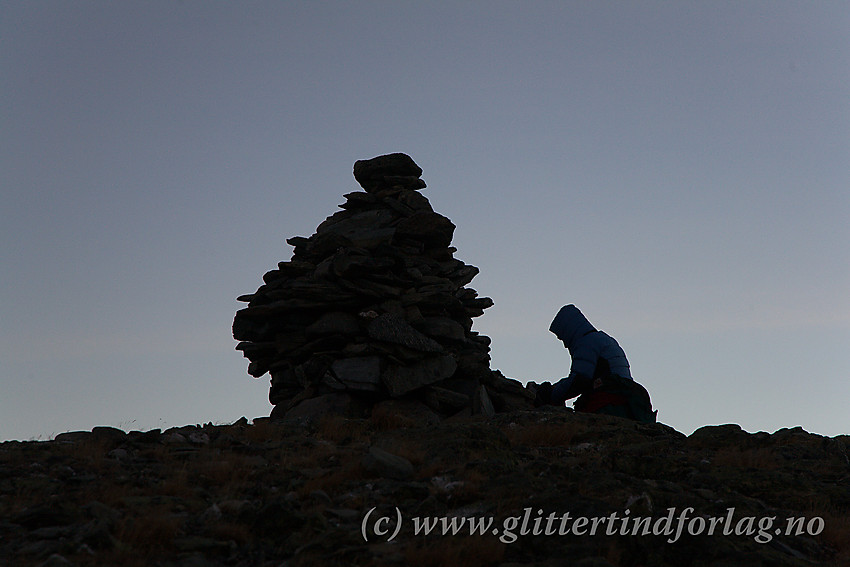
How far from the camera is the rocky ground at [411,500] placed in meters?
7.11

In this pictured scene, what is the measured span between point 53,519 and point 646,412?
44.4 feet

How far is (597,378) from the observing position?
1841cm

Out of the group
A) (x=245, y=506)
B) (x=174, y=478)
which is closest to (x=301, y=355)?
(x=174, y=478)

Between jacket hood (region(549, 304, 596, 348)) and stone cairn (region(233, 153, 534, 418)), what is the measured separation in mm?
1872

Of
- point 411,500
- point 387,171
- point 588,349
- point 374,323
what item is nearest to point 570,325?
point 588,349

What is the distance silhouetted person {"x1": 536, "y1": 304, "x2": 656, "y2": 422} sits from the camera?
58.6ft

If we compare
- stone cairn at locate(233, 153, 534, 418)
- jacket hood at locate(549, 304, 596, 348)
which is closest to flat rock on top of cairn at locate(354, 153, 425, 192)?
stone cairn at locate(233, 153, 534, 418)

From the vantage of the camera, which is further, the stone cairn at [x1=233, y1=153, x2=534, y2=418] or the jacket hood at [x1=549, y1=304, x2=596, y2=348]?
the jacket hood at [x1=549, y1=304, x2=596, y2=348]

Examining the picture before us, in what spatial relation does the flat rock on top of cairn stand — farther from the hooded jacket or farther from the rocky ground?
the rocky ground

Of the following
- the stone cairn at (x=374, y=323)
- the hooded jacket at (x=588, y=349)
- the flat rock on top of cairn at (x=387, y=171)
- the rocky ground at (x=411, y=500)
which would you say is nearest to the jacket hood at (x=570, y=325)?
the hooded jacket at (x=588, y=349)

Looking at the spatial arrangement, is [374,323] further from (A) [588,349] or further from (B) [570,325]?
(A) [588,349]

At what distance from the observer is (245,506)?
797 centimetres

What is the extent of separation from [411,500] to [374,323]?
10297 millimetres

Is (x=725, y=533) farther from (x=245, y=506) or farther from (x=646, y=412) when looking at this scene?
(x=646, y=412)
